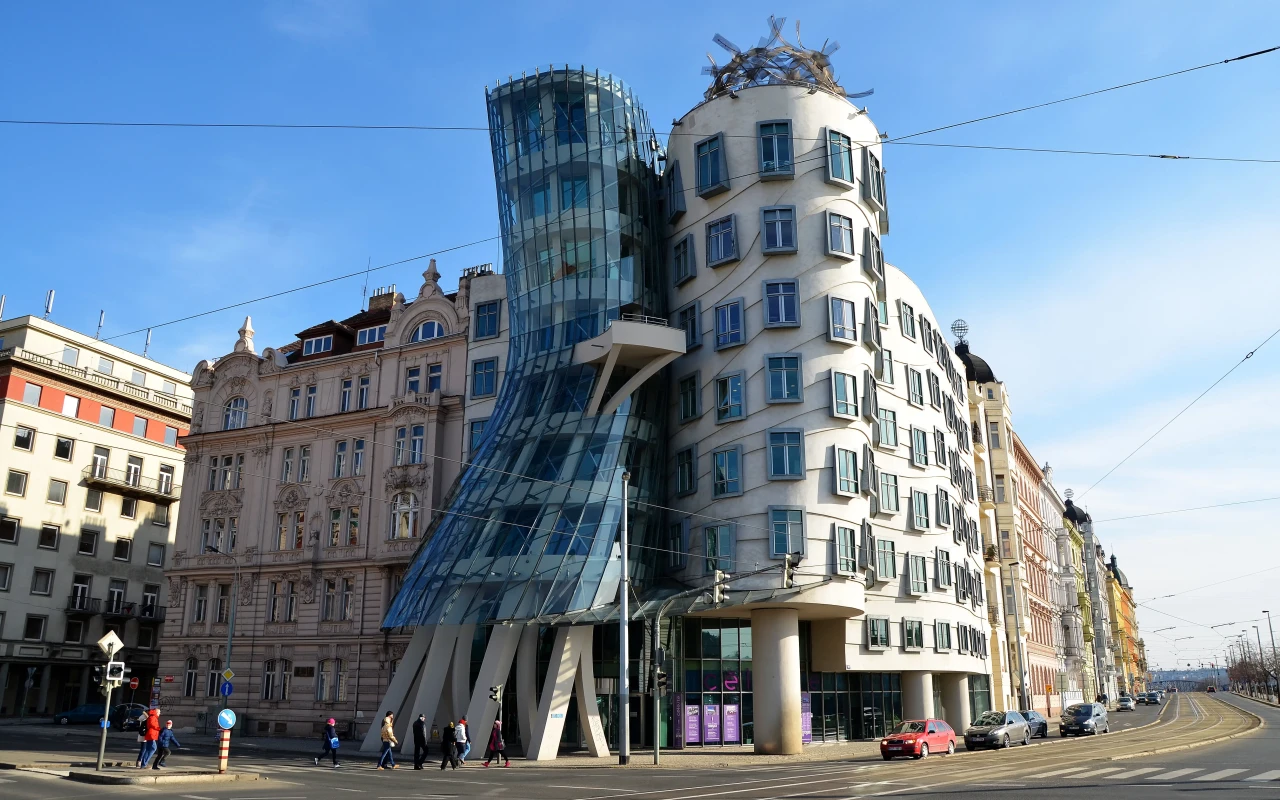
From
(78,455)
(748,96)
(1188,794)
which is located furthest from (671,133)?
(78,455)

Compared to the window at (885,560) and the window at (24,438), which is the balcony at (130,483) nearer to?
the window at (24,438)

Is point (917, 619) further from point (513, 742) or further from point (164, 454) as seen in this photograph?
point (164, 454)

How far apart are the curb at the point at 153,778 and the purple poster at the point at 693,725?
20919mm

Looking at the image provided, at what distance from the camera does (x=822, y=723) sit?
4600 centimetres

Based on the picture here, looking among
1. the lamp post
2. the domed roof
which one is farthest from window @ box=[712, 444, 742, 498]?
the domed roof

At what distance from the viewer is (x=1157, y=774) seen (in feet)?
79.9

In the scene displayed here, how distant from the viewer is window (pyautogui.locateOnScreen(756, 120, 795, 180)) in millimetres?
44094

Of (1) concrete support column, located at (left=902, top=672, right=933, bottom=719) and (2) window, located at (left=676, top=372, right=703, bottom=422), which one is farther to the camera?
(1) concrete support column, located at (left=902, top=672, right=933, bottom=719)

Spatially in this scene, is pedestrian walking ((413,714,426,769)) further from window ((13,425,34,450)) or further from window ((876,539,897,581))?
window ((13,425,34,450))

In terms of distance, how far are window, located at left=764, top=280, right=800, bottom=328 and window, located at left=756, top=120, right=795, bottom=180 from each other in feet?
16.0

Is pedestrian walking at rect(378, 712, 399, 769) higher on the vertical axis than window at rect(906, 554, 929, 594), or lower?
lower

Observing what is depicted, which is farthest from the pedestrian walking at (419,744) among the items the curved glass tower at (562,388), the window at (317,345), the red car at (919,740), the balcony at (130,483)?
the balcony at (130,483)

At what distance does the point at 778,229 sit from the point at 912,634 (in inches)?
776

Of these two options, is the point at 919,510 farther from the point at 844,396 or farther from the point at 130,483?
the point at 130,483
